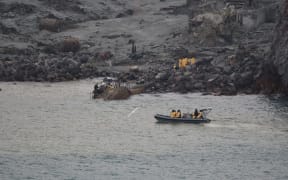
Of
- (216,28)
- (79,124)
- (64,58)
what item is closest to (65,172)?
(79,124)

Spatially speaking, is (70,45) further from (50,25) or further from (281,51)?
(281,51)

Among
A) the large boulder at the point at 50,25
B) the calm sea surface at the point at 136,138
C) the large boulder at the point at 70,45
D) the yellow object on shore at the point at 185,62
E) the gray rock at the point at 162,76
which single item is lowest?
the calm sea surface at the point at 136,138

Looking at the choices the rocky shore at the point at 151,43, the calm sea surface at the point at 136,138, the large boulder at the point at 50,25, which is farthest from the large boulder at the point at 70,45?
the calm sea surface at the point at 136,138

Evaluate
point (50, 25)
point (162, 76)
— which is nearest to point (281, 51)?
point (162, 76)

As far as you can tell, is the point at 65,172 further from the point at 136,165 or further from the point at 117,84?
the point at 117,84

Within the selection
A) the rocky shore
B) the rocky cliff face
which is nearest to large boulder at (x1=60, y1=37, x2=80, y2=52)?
the rocky shore

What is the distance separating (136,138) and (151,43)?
41.5 m

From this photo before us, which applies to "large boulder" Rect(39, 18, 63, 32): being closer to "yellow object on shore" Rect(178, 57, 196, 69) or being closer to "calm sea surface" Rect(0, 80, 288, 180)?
"yellow object on shore" Rect(178, 57, 196, 69)

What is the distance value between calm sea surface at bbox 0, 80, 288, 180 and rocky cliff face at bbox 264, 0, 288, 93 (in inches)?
114

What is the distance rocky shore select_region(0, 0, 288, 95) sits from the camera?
308ft

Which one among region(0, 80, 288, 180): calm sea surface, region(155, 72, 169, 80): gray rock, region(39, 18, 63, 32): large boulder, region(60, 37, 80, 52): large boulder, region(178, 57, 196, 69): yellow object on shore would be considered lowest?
region(0, 80, 288, 180): calm sea surface

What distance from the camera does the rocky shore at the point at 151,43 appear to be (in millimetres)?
93938

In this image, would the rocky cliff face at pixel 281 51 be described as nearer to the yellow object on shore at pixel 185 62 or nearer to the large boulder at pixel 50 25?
the yellow object on shore at pixel 185 62

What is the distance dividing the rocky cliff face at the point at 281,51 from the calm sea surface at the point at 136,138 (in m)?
2.91
